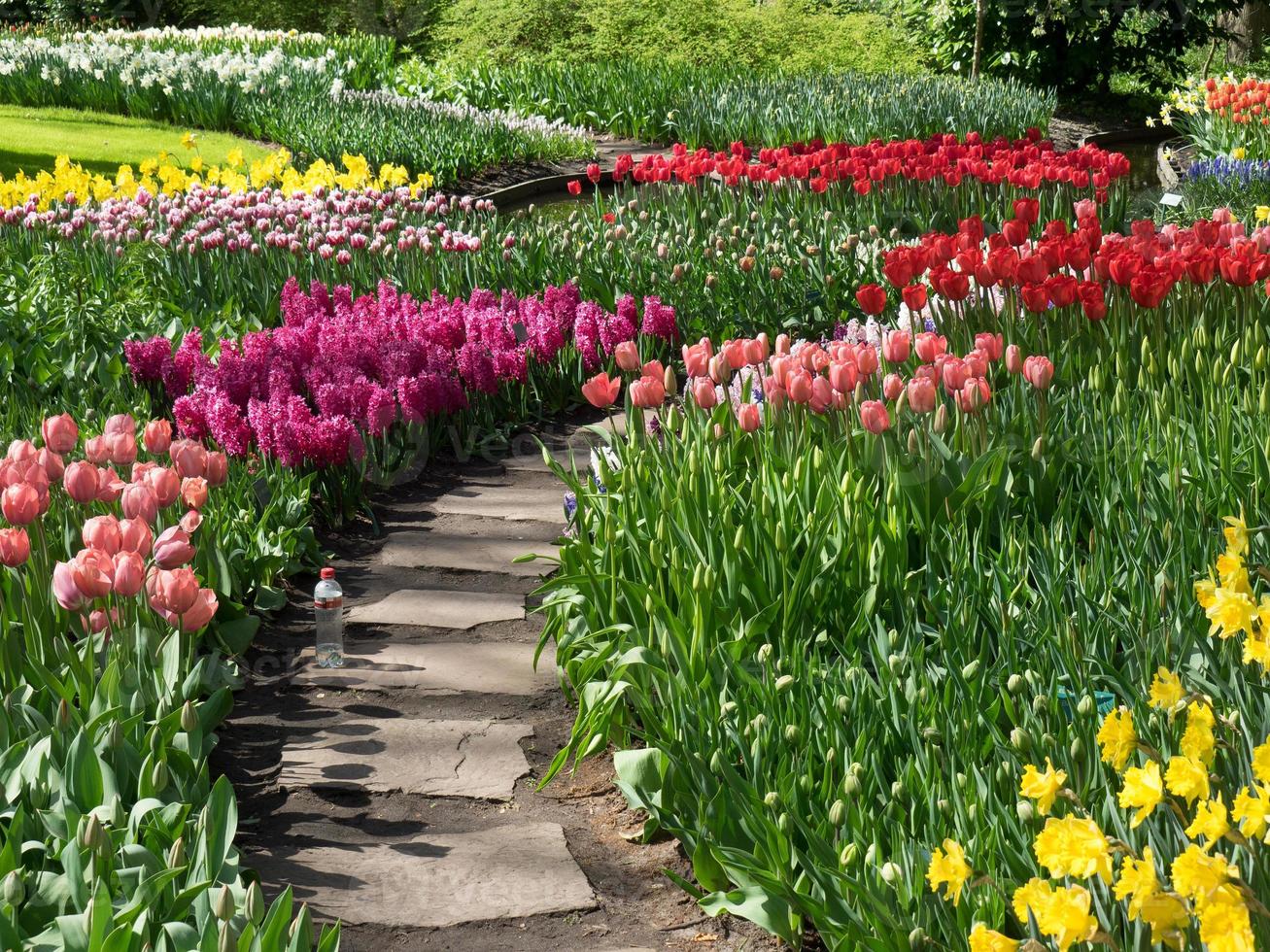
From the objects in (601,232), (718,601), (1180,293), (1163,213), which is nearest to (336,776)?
(718,601)

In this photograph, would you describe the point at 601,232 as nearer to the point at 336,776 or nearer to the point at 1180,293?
the point at 1180,293

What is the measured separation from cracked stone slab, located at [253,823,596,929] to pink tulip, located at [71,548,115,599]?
2.26 ft

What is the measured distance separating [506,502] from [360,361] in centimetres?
100

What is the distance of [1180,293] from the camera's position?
508 centimetres

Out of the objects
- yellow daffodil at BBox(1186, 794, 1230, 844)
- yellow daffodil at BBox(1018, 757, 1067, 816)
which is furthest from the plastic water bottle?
yellow daffodil at BBox(1186, 794, 1230, 844)

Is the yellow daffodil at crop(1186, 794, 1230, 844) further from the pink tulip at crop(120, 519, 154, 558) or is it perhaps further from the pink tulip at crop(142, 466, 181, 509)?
the pink tulip at crop(142, 466, 181, 509)

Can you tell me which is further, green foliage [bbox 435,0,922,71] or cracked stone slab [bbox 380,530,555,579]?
green foliage [bbox 435,0,922,71]

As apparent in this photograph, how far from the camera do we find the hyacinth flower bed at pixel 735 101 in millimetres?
13430

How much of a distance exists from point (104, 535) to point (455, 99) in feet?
48.9

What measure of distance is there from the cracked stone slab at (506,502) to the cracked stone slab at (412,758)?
1.53m

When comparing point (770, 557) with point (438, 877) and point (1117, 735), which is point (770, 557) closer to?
point (438, 877)

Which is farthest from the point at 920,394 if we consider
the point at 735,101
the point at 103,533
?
the point at 735,101

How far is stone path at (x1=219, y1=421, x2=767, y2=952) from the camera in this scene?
286 cm

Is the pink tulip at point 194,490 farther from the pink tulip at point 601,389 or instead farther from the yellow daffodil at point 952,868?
the yellow daffodil at point 952,868
